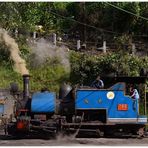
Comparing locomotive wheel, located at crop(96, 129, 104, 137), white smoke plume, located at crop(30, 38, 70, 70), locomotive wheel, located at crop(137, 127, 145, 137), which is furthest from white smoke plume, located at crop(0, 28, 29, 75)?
locomotive wheel, located at crop(137, 127, 145, 137)

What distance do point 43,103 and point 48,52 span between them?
53.7ft

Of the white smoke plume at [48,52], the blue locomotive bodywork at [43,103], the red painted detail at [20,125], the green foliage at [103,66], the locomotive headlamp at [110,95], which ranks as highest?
the white smoke plume at [48,52]

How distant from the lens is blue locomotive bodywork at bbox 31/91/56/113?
19766 millimetres

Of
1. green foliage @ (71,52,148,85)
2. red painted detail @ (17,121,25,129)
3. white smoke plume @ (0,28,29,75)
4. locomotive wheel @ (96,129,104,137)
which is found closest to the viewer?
red painted detail @ (17,121,25,129)

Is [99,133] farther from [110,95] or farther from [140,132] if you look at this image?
[140,132]

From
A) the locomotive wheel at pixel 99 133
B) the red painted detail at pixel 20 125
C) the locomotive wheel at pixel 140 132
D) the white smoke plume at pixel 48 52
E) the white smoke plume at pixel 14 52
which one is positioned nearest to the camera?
the red painted detail at pixel 20 125

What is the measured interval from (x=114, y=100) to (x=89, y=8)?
24.1m

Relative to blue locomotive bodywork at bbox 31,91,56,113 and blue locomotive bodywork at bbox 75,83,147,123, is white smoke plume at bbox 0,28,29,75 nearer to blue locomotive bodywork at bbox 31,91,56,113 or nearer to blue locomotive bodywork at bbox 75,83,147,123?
blue locomotive bodywork at bbox 31,91,56,113

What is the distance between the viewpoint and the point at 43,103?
19.8 meters

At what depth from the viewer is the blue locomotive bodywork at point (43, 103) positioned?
19766 mm

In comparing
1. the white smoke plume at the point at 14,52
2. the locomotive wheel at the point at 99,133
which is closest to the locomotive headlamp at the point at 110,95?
the locomotive wheel at the point at 99,133

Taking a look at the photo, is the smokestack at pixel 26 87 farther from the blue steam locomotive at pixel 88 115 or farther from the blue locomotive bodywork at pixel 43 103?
the blue locomotive bodywork at pixel 43 103

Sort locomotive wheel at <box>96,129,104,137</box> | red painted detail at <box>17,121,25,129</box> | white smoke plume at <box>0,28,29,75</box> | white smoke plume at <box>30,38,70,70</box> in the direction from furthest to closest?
white smoke plume at <box>30,38,70,70</box> < white smoke plume at <box>0,28,29,75</box> < locomotive wheel at <box>96,129,104,137</box> < red painted detail at <box>17,121,25,129</box>

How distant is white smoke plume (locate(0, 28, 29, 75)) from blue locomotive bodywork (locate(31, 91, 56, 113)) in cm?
1420
